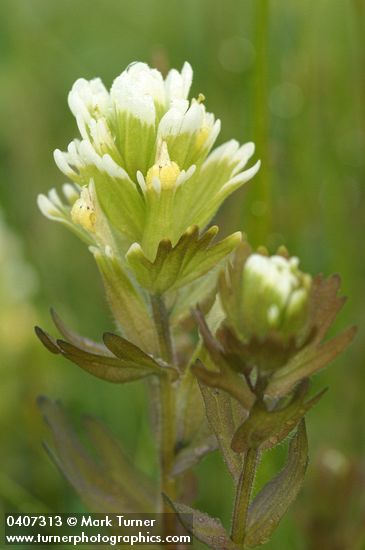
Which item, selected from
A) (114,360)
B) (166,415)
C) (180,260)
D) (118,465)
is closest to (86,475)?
(118,465)

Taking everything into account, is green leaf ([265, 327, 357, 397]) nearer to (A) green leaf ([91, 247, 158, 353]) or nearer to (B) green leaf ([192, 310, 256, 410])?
(B) green leaf ([192, 310, 256, 410])

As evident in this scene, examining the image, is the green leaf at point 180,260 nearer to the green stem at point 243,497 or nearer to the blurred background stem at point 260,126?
the green stem at point 243,497

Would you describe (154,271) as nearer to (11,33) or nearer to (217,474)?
(217,474)

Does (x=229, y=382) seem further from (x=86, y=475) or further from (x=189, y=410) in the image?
(x=86, y=475)

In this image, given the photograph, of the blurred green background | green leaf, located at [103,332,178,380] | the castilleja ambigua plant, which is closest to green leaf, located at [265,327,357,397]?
the castilleja ambigua plant

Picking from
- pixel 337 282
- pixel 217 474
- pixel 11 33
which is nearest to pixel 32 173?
pixel 11 33

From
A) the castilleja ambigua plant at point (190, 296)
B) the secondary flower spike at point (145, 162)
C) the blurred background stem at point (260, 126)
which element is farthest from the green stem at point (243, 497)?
the blurred background stem at point (260, 126)
